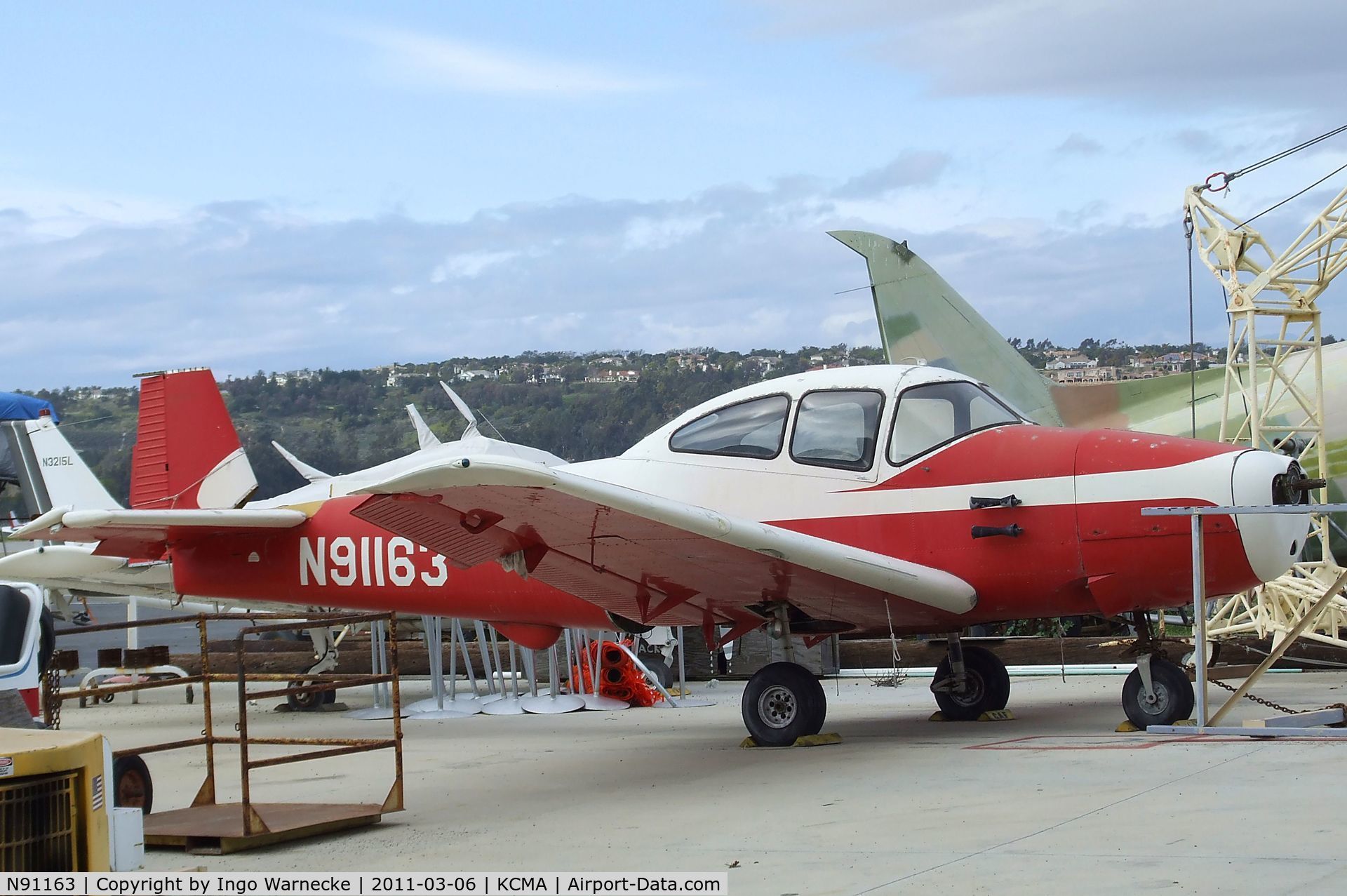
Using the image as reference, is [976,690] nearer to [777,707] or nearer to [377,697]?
[777,707]

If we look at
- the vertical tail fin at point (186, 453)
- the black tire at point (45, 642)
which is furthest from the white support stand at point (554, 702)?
the black tire at point (45, 642)

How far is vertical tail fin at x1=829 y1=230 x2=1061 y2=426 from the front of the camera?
2114 centimetres

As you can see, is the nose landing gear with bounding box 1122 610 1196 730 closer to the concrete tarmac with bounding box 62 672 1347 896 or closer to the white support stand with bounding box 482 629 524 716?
the concrete tarmac with bounding box 62 672 1347 896

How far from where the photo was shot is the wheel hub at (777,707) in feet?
29.1

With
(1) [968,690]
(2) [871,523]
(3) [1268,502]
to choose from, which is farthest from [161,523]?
(3) [1268,502]

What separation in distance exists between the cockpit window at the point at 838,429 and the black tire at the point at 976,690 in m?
2.31

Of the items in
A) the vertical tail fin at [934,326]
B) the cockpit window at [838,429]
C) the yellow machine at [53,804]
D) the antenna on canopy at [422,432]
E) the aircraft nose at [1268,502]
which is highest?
the vertical tail fin at [934,326]

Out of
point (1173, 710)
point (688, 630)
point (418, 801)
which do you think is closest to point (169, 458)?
point (688, 630)

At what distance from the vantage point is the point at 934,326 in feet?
70.0

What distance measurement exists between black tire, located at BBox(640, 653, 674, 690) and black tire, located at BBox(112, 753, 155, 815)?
9274mm

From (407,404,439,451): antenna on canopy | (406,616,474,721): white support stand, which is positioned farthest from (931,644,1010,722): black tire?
(407,404,439,451): antenna on canopy

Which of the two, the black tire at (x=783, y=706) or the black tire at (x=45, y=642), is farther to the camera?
the black tire at (x=783, y=706)

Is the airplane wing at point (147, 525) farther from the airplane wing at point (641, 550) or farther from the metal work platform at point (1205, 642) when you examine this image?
the metal work platform at point (1205, 642)

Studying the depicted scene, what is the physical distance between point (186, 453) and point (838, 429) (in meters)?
8.84
